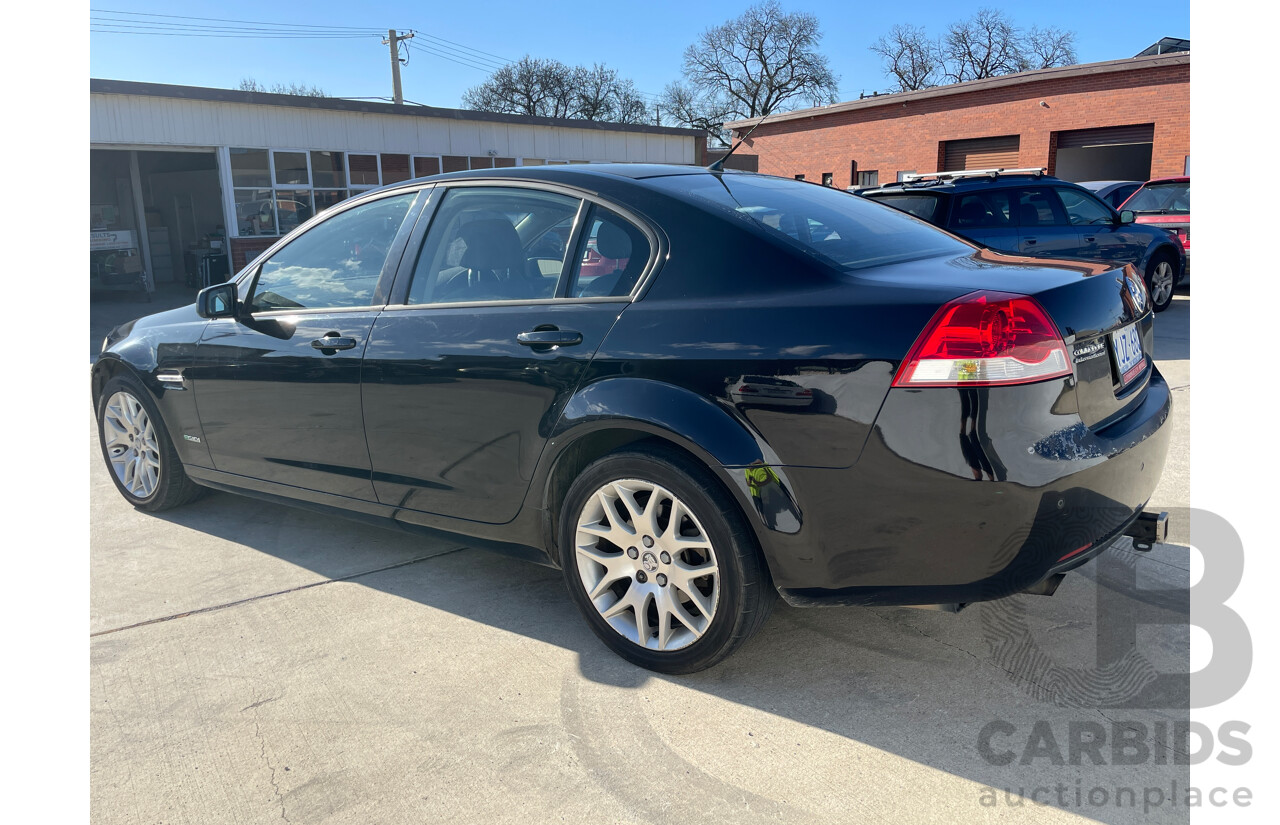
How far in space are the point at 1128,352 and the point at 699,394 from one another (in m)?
1.33

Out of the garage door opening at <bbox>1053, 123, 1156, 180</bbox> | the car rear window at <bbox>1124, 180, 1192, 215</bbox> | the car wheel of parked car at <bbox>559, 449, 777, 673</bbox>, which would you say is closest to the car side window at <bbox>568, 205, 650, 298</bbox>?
the car wheel of parked car at <bbox>559, 449, 777, 673</bbox>

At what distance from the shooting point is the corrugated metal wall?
663 inches

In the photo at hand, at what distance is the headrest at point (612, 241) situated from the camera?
2990mm

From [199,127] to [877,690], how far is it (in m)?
18.8

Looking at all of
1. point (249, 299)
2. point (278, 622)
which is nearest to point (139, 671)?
point (278, 622)

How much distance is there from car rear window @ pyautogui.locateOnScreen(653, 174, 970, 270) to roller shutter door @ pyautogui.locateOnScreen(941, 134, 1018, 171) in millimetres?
26405

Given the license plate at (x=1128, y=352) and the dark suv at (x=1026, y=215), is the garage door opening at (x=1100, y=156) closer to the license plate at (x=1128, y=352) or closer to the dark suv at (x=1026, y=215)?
the dark suv at (x=1026, y=215)

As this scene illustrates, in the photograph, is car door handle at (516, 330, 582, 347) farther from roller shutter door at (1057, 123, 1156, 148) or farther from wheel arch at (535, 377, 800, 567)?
roller shutter door at (1057, 123, 1156, 148)

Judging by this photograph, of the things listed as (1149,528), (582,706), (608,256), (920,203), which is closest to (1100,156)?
(920,203)

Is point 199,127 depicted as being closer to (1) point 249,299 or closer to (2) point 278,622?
(1) point 249,299

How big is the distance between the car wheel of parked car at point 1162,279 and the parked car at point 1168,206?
4.71 feet

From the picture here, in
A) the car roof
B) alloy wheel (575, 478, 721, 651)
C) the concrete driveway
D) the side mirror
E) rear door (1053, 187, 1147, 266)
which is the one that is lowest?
the concrete driveway

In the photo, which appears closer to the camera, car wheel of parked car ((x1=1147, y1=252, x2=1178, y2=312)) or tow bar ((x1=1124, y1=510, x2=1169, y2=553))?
tow bar ((x1=1124, y1=510, x2=1169, y2=553))

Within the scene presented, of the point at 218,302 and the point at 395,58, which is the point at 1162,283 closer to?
the point at 218,302
